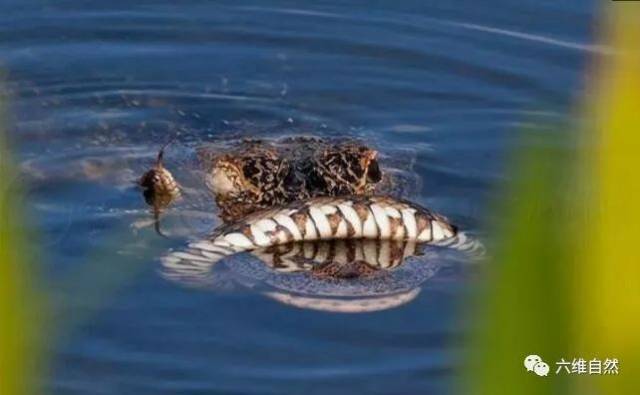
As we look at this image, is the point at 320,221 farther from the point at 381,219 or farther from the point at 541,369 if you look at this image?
the point at 541,369

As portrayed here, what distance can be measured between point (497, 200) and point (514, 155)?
0.23 feet

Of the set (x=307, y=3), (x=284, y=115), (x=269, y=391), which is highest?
(x=307, y=3)

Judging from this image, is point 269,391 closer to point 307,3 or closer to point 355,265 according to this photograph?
point 355,265

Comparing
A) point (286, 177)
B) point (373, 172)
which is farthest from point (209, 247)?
point (373, 172)

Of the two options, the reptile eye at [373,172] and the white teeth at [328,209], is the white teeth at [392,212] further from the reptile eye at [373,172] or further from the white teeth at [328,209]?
the reptile eye at [373,172]

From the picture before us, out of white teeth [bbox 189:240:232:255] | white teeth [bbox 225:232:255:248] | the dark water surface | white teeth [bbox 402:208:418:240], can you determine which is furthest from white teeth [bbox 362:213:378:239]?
white teeth [bbox 189:240:232:255]

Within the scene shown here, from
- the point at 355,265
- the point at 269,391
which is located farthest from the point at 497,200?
the point at 355,265

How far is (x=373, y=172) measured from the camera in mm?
7562

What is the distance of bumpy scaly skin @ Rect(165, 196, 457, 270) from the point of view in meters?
7.01

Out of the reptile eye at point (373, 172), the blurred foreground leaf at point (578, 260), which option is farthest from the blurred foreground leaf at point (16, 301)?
the reptile eye at point (373, 172)

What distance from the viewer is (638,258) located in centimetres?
122

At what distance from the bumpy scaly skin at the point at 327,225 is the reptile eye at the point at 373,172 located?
0.95ft

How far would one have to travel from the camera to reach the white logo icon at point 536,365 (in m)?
1.34

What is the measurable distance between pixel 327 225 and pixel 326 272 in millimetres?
298
